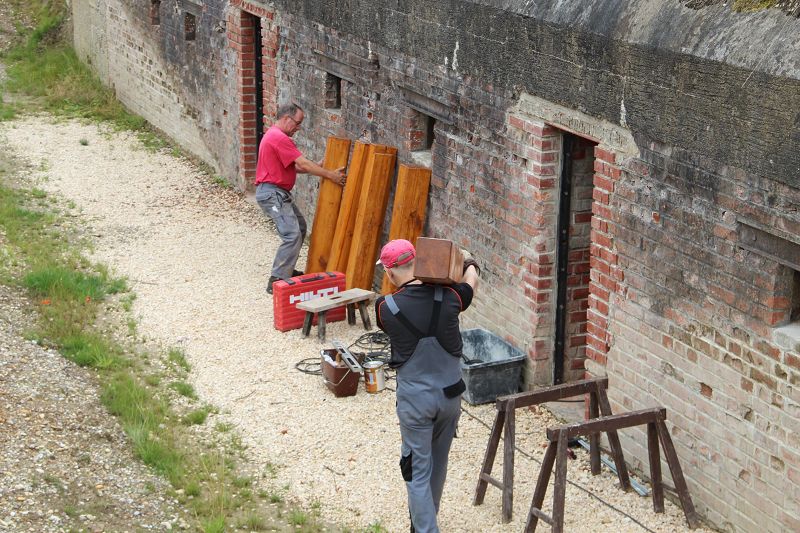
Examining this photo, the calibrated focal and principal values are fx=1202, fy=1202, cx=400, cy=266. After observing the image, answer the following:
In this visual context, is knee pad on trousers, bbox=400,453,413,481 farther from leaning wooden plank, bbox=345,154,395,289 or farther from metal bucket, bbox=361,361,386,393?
leaning wooden plank, bbox=345,154,395,289

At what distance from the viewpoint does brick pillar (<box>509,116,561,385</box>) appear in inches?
358

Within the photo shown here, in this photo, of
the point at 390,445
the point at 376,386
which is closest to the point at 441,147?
the point at 376,386

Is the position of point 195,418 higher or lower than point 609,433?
lower

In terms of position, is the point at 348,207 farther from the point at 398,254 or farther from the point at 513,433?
the point at 398,254

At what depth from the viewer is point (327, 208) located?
12.3m

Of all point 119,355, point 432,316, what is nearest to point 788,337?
point 432,316

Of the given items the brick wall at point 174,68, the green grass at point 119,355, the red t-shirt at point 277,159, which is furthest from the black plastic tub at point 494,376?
the brick wall at point 174,68

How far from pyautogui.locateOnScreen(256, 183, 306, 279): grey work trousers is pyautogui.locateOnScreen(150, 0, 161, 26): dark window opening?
673cm

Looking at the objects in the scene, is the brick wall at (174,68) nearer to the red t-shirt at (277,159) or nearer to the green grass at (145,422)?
the red t-shirt at (277,159)

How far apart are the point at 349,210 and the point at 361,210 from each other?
0.29 meters

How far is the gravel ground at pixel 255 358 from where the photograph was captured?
805 centimetres

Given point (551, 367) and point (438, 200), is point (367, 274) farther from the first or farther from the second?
point (551, 367)

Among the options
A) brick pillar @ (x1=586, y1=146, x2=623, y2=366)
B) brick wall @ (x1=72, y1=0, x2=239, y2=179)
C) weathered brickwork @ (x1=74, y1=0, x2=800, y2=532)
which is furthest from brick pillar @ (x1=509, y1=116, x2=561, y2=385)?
brick wall @ (x1=72, y1=0, x2=239, y2=179)

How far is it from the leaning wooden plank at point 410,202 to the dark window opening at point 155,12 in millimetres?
8121
